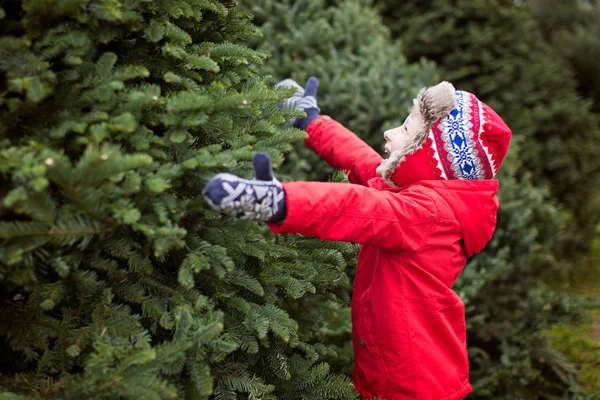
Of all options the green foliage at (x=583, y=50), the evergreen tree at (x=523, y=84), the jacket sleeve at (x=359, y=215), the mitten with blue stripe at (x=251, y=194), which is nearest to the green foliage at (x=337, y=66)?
the evergreen tree at (x=523, y=84)

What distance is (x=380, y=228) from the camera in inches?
72.4

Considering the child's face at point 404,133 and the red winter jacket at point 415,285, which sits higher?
the child's face at point 404,133

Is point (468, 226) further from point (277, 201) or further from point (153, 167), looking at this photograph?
point (153, 167)

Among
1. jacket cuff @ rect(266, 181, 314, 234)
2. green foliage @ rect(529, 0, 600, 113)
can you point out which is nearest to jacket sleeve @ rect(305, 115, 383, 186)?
jacket cuff @ rect(266, 181, 314, 234)

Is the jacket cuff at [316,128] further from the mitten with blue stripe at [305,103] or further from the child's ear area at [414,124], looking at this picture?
the child's ear area at [414,124]

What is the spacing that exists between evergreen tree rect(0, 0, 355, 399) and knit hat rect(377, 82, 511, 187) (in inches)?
23.1

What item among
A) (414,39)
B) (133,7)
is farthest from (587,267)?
Result: (133,7)

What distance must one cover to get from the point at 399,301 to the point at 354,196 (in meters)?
0.62

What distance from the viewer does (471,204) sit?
A: 214 centimetres

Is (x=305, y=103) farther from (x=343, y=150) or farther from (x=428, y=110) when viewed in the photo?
(x=428, y=110)

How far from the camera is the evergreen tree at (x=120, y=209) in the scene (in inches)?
58.4

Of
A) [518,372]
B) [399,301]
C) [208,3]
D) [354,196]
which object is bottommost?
[518,372]

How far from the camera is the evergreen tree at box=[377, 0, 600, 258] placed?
5410 millimetres

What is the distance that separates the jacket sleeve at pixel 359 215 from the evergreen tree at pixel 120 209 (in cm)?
25
